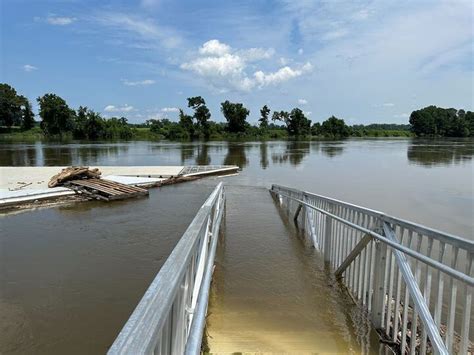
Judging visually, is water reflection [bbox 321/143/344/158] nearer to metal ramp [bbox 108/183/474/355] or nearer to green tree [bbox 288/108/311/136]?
metal ramp [bbox 108/183/474/355]

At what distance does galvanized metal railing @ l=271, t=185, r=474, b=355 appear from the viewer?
274 cm

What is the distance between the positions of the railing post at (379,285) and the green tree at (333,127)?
13178 centimetres

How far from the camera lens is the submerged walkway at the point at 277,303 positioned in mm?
3730

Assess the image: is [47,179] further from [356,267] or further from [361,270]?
[361,270]

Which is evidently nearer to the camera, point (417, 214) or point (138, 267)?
point (138, 267)

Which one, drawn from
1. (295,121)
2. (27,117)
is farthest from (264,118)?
(27,117)

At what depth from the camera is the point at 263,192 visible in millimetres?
16562

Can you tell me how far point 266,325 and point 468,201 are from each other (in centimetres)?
1439

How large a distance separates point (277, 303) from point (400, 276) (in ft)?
5.72

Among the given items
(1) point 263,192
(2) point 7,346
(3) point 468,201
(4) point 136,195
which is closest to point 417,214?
(3) point 468,201

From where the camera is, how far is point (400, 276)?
3.48 metres

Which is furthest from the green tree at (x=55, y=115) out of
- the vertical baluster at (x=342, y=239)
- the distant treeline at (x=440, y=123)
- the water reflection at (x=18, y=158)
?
the distant treeline at (x=440, y=123)

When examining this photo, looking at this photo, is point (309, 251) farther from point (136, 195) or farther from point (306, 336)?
point (136, 195)

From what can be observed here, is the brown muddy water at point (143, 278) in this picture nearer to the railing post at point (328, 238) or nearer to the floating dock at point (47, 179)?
the railing post at point (328, 238)
